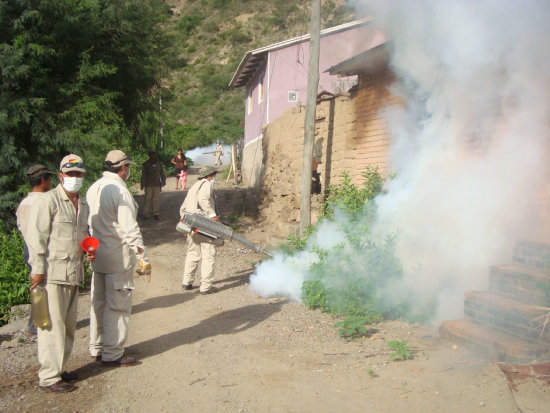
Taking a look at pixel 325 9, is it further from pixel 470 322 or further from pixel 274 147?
pixel 470 322

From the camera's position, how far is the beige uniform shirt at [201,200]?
7.46m

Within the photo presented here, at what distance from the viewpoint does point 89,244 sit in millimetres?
4238

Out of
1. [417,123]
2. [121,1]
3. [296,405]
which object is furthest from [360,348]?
[121,1]

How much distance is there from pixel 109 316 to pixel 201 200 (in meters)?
3.11

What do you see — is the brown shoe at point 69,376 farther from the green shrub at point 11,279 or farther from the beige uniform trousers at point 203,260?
the green shrub at point 11,279

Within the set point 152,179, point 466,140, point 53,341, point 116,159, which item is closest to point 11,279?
point 116,159

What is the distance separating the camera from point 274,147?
41.2 ft

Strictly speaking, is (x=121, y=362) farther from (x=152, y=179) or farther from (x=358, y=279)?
(x=152, y=179)

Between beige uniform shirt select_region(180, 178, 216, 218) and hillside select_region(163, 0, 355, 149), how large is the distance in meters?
27.2

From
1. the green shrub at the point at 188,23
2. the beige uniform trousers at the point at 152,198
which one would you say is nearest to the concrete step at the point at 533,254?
the beige uniform trousers at the point at 152,198

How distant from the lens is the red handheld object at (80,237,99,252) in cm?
423

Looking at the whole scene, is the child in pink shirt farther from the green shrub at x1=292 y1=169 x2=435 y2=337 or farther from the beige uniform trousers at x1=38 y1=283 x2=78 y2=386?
the beige uniform trousers at x1=38 y1=283 x2=78 y2=386

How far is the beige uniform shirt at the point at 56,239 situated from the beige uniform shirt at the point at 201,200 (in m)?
3.25

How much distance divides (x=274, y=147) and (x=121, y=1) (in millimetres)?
4887
